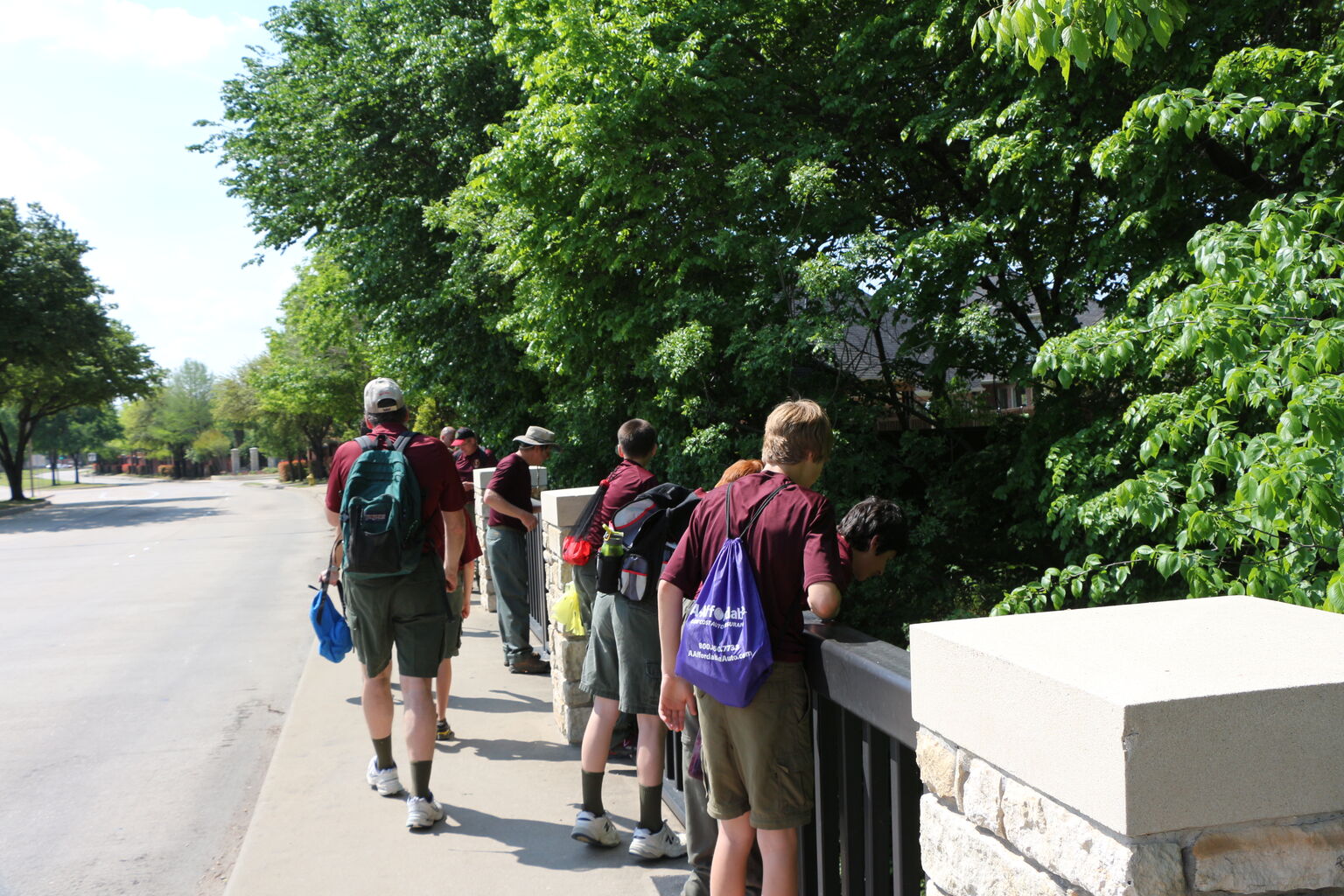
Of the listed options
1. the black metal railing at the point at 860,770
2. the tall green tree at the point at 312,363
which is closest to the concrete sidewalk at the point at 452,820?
the black metal railing at the point at 860,770

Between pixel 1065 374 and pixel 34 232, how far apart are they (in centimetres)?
4230

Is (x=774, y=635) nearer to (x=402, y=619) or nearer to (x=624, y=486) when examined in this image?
(x=624, y=486)

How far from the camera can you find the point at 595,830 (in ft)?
13.9

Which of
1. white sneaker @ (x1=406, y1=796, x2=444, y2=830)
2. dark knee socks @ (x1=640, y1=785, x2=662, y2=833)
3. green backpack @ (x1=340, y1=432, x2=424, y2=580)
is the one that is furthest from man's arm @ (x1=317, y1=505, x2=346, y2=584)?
dark knee socks @ (x1=640, y1=785, x2=662, y2=833)

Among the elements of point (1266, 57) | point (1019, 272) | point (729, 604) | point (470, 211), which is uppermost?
point (470, 211)

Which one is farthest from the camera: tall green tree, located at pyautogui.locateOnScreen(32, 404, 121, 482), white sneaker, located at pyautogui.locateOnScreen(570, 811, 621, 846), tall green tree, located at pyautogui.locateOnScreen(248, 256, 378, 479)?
tall green tree, located at pyautogui.locateOnScreen(32, 404, 121, 482)

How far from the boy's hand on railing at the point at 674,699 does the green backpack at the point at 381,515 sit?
1727 mm

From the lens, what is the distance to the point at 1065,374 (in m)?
5.63

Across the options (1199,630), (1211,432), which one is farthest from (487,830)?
(1211,432)

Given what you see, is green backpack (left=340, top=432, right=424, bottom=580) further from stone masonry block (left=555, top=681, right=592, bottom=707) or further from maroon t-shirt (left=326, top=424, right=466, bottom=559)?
stone masonry block (left=555, top=681, right=592, bottom=707)

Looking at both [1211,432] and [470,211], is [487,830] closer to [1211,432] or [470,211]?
[1211,432]

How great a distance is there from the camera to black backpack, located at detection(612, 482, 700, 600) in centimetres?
403

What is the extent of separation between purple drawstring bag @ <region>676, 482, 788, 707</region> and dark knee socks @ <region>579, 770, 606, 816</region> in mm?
1511

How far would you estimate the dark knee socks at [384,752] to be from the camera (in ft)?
16.0
